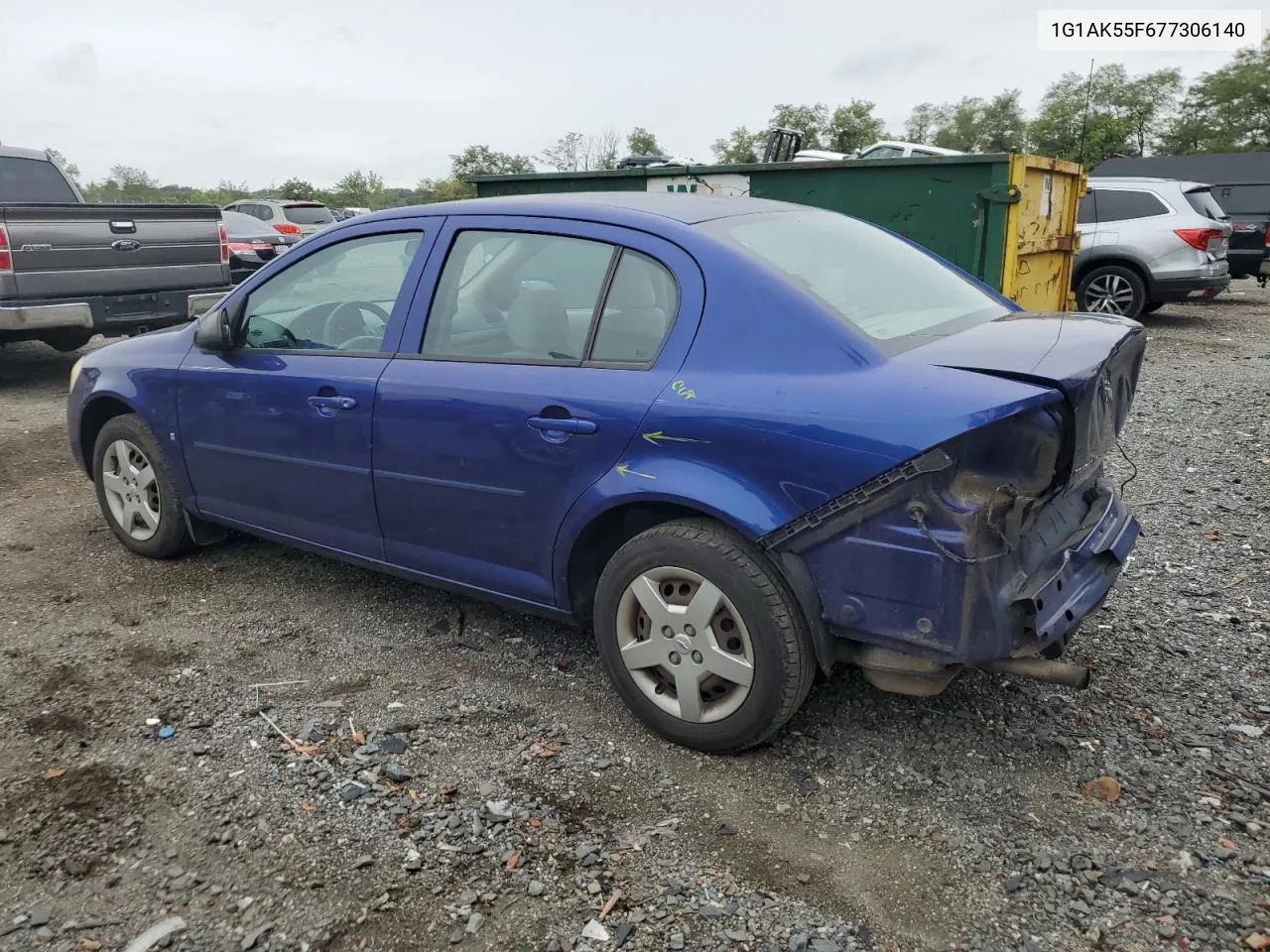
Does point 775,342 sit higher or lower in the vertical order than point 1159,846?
higher

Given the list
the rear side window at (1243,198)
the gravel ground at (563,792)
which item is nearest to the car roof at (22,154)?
the gravel ground at (563,792)

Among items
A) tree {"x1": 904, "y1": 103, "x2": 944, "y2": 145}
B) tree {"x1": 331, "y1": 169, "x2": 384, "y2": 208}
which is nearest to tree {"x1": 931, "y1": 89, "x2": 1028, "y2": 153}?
tree {"x1": 904, "y1": 103, "x2": 944, "y2": 145}

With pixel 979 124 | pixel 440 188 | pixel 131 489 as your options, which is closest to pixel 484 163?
pixel 440 188

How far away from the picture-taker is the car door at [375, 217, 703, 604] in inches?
119

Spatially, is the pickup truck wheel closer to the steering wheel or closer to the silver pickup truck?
the silver pickup truck

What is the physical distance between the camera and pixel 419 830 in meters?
2.69

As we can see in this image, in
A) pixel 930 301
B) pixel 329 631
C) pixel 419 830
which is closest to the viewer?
pixel 419 830

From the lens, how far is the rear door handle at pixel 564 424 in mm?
3002

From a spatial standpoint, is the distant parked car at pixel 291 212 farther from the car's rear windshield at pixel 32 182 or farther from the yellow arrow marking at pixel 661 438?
the yellow arrow marking at pixel 661 438

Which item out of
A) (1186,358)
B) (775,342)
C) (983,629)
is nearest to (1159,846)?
(983,629)

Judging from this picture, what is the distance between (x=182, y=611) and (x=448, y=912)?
7.60ft

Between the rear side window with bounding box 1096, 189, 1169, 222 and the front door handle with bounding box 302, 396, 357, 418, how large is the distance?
1062cm

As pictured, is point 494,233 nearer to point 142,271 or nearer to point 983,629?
point 983,629

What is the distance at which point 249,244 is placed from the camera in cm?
1617
